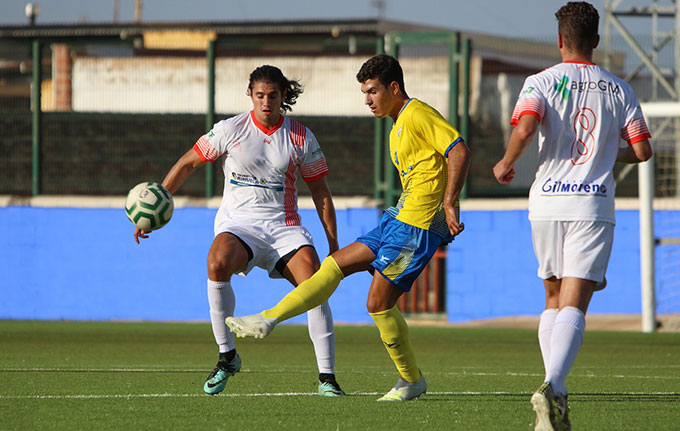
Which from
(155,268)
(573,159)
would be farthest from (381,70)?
(155,268)

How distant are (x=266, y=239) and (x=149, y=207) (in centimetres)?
78

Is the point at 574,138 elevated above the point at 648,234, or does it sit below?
above

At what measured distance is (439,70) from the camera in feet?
74.5

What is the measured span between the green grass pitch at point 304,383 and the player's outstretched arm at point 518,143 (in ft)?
4.08

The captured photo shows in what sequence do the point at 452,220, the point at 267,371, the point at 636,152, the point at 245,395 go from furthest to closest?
the point at 267,371, the point at 245,395, the point at 452,220, the point at 636,152

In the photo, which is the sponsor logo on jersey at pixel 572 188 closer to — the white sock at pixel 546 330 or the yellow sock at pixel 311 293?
the white sock at pixel 546 330

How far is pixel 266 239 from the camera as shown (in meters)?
7.32

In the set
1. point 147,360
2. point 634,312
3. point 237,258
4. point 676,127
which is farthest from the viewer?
point 676,127

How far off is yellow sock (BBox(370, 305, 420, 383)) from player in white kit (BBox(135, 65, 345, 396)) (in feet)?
2.18

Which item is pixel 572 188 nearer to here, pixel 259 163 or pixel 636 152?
pixel 636 152

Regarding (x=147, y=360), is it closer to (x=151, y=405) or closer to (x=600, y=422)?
(x=151, y=405)

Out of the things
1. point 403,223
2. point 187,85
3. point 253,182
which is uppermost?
point 187,85

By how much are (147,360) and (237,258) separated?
3161 mm

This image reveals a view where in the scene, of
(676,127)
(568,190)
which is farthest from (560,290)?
(676,127)
